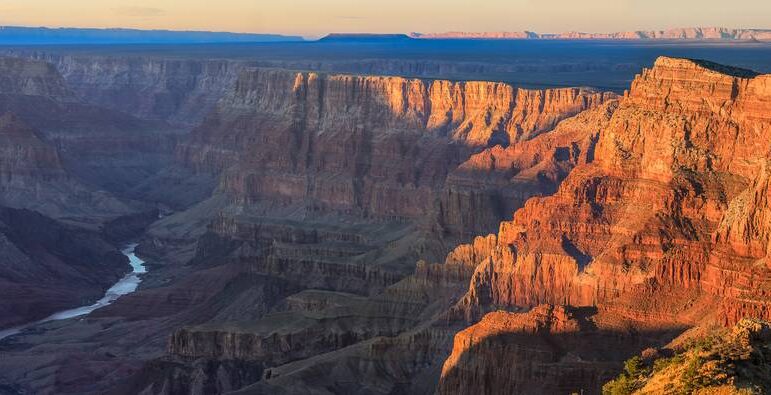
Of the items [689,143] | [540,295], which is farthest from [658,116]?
[540,295]

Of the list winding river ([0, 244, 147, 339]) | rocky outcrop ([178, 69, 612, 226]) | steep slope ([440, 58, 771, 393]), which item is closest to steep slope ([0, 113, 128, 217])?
winding river ([0, 244, 147, 339])

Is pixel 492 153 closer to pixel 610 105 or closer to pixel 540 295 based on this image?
pixel 610 105

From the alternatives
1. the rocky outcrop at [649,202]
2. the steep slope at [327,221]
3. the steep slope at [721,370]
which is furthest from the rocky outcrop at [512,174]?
the steep slope at [721,370]

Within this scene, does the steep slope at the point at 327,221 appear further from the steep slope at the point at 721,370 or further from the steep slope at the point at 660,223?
the steep slope at the point at 721,370

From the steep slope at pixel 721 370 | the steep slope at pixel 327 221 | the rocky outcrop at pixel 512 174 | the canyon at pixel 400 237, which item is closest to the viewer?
the steep slope at pixel 721 370

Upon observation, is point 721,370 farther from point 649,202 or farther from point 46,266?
point 46,266

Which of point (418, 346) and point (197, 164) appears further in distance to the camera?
point (197, 164)

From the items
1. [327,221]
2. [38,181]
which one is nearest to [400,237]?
[327,221]
